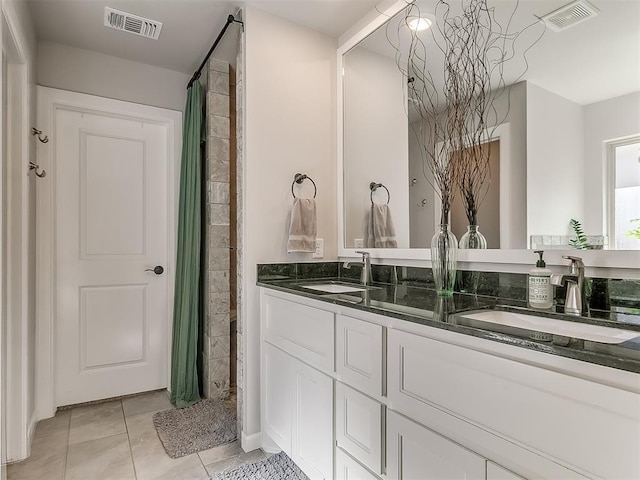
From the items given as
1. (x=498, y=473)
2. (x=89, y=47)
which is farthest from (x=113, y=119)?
(x=498, y=473)

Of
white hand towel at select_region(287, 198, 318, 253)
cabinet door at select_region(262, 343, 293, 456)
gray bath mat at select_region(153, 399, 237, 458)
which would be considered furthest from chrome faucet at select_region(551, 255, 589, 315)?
gray bath mat at select_region(153, 399, 237, 458)

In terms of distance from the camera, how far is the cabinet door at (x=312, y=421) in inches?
55.8

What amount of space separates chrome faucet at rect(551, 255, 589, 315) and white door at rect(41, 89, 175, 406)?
252 centimetres

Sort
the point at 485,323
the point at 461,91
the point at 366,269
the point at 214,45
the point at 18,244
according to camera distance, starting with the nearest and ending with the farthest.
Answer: the point at 485,323, the point at 461,91, the point at 18,244, the point at 366,269, the point at 214,45

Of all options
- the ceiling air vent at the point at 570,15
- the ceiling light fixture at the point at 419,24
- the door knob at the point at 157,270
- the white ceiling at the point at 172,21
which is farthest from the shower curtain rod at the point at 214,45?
the ceiling air vent at the point at 570,15

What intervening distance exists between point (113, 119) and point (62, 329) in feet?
4.89

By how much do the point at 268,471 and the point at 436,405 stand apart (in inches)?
44.5

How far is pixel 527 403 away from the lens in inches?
31.3

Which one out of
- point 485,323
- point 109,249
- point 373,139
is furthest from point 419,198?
point 109,249

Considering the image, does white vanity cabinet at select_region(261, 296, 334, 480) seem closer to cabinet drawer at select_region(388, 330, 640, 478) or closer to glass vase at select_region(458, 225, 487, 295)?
cabinet drawer at select_region(388, 330, 640, 478)

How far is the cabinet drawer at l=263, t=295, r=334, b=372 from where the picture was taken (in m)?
1.44

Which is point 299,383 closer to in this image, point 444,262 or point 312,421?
point 312,421

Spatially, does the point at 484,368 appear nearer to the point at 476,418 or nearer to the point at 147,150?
the point at 476,418

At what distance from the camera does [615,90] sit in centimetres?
116
